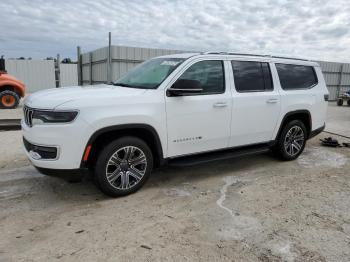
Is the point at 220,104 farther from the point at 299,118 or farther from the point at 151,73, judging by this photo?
the point at 299,118

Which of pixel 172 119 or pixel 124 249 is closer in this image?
pixel 124 249

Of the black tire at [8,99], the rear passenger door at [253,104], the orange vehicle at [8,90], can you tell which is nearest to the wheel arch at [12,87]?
the orange vehicle at [8,90]

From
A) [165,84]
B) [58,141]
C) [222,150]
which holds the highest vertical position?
[165,84]

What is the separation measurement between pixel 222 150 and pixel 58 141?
8.22ft

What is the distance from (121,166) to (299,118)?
376 centimetres

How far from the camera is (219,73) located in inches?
193

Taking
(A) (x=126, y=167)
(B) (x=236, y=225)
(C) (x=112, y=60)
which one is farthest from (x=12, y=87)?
(B) (x=236, y=225)

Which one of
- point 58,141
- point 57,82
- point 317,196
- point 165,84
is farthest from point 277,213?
point 57,82

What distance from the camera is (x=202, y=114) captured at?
4594 mm

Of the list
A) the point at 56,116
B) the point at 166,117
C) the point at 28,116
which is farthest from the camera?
the point at 166,117

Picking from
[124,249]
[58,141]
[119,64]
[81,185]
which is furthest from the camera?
[119,64]

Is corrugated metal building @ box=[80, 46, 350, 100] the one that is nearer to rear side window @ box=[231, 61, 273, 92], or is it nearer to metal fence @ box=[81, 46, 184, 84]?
metal fence @ box=[81, 46, 184, 84]

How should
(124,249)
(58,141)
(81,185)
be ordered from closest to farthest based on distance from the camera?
(124,249)
(58,141)
(81,185)

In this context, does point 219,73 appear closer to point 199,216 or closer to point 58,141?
point 199,216
